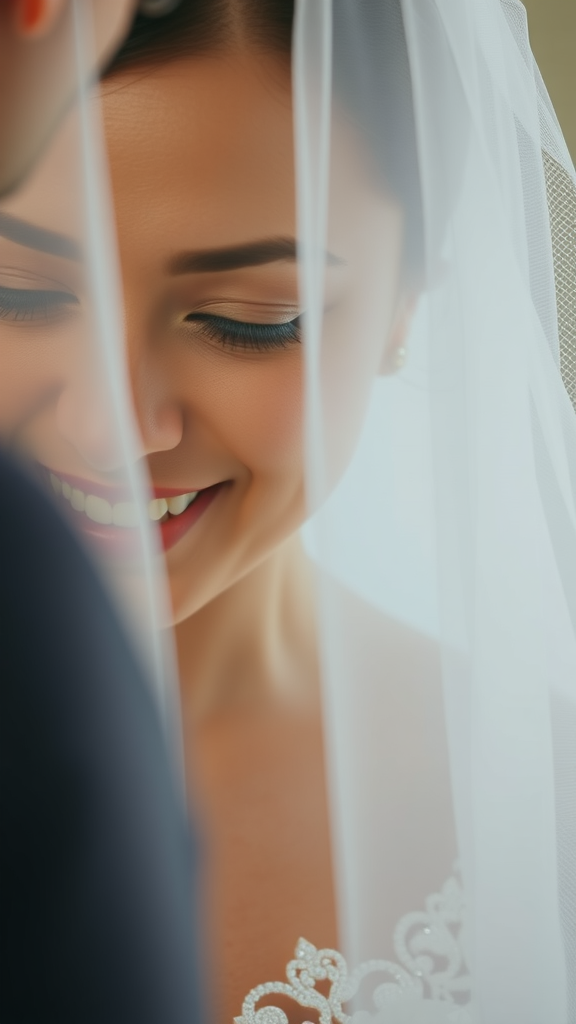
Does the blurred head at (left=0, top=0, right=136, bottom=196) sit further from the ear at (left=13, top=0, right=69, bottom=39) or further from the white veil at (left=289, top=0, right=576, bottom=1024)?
the white veil at (left=289, top=0, right=576, bottom=1024)

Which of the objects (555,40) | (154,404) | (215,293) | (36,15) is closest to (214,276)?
(215,293)

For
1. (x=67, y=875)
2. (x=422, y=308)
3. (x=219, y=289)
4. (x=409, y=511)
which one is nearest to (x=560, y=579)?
(x=409, y=511)

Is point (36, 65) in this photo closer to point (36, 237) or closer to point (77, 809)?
point (36, 237)

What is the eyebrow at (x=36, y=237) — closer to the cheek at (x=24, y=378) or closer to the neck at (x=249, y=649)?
the cheek at (x=24, y=378)

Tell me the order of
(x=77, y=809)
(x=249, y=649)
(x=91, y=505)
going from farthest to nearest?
(x=249, y=649) < (x=91, y=505) < (x=77, y=809)

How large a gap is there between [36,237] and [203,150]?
15 cm

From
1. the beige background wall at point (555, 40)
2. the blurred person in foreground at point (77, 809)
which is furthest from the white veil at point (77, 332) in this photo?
the beige background wall at point (555, 40)

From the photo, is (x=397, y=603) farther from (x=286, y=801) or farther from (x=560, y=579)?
(x=286, y=801)

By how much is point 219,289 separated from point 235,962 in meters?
0.69

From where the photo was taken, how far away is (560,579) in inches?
34.9

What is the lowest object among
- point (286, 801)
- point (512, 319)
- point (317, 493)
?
point (286, 801)

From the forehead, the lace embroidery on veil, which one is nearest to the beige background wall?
the forehead

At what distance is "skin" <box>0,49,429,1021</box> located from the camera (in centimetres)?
81

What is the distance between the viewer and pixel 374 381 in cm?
94
